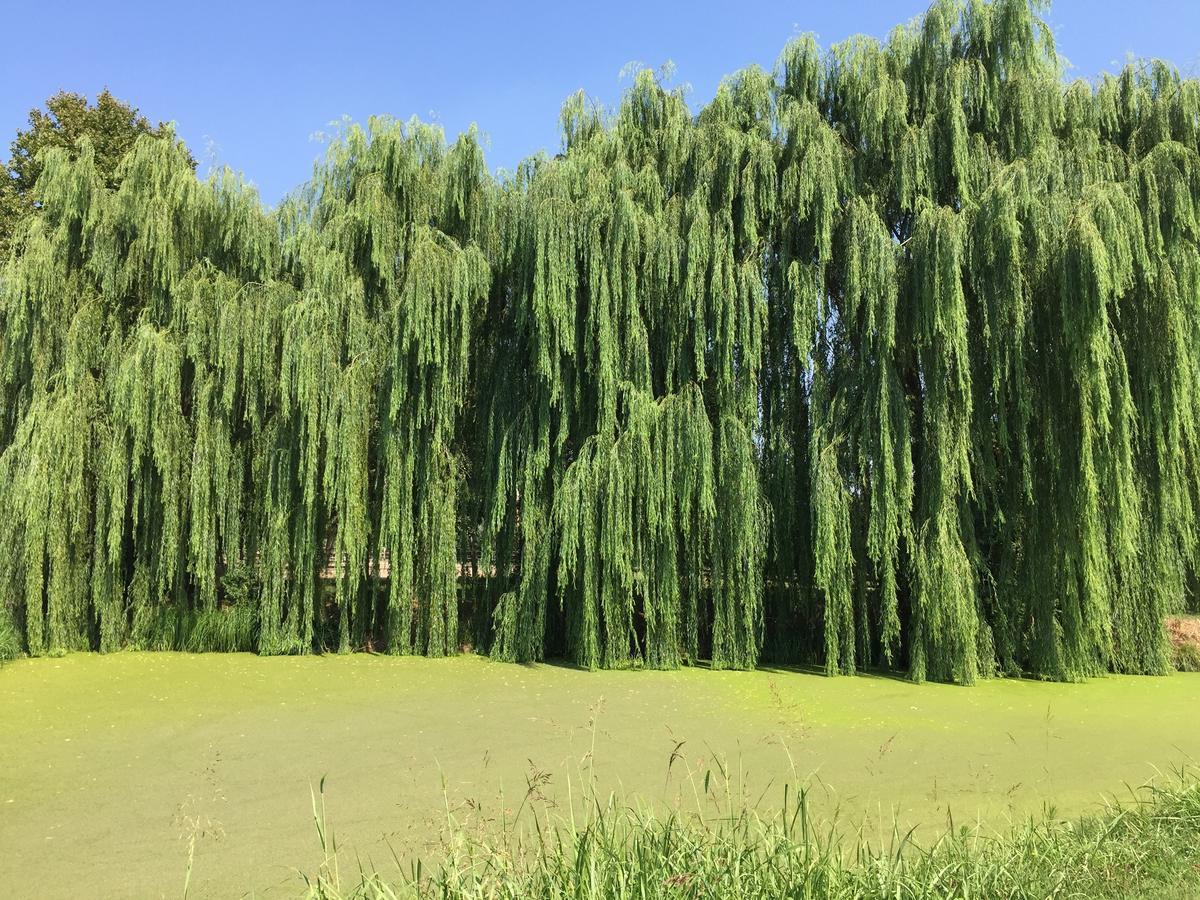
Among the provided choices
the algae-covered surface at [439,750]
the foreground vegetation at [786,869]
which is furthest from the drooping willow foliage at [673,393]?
the foreground vegetation at [786,869]

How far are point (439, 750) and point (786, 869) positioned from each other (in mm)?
3419

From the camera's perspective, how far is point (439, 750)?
5.88 metres

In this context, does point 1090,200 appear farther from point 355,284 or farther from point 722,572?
point 355,284

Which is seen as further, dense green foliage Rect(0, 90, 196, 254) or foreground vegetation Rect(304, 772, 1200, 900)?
dense green foliage Rect(0, 90, 196, 254)

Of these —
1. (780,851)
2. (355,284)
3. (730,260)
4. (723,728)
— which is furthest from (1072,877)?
(355,284)

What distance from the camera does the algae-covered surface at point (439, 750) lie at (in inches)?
169

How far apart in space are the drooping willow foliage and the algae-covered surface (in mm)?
832

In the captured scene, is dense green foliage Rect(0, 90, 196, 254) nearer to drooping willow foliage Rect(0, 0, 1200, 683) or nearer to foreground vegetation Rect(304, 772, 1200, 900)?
drooping willow foliage Rect(0, 0, 1200, 683)

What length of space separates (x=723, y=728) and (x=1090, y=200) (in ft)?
19.9

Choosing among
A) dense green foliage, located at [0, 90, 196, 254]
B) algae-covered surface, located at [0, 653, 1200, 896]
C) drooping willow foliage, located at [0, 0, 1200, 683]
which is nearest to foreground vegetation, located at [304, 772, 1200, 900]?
algae-covered surface, located at [0, 653, 1200, 896]

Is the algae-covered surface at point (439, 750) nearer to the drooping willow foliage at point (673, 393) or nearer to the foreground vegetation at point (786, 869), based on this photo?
the foreground vegetation at point (786, 869)

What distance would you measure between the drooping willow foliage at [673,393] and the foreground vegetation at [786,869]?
4740 mm

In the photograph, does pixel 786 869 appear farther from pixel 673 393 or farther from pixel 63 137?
pixel 63 137

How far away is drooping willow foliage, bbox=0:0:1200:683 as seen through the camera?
27.2 feet
